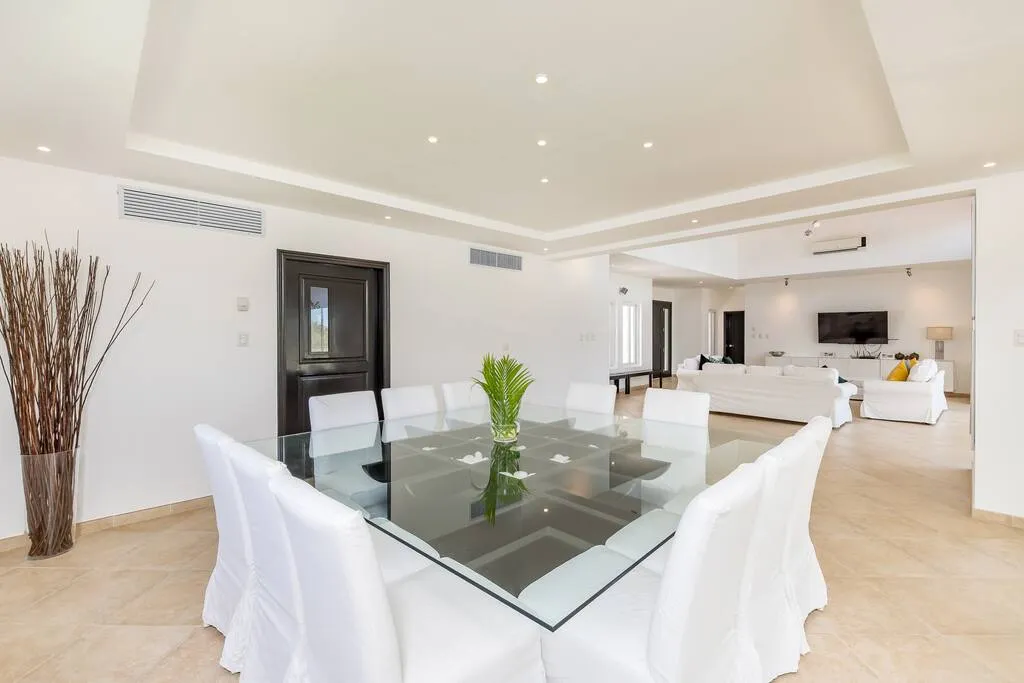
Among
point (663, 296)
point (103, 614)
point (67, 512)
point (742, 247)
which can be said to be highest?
point (742, 247)

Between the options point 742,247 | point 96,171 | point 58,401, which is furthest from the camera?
point 742,247

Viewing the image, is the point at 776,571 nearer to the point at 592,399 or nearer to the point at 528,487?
the point at 528,487

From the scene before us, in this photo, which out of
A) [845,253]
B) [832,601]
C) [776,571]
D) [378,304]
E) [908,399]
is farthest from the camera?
[845,253]

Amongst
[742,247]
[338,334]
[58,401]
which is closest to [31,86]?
[58,401]

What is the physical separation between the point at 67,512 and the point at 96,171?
2098 mm

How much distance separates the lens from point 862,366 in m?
9.61

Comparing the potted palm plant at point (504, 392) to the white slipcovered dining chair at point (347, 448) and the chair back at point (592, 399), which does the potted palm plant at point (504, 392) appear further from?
the chair back at point (592, 399)

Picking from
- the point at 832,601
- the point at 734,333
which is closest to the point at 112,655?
the point at 832,601

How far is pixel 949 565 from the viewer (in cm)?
266

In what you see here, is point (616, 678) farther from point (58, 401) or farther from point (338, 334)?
point (338, 334)

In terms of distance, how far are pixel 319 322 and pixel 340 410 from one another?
1.22m

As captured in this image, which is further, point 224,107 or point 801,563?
point 224,107

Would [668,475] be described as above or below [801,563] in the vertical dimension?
above

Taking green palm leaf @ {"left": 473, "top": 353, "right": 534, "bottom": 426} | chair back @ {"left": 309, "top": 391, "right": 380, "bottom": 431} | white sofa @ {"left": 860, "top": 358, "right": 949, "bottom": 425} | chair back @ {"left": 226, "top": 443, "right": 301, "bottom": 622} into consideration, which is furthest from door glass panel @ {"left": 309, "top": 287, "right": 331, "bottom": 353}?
white sofa @ {"left": 860, "top": 358, "right": 949, "bottom": 425}
